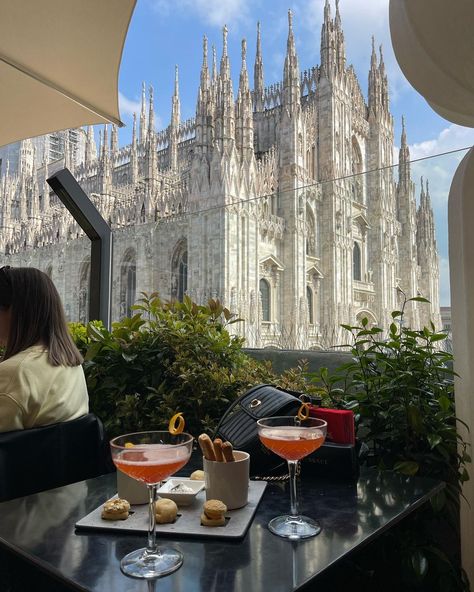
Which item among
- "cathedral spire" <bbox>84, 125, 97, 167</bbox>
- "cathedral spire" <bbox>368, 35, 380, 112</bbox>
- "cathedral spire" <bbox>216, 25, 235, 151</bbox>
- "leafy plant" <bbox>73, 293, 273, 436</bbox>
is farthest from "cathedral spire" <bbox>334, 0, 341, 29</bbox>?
"leafy plant" <bbox>73, 293, 273, 436</bbox>

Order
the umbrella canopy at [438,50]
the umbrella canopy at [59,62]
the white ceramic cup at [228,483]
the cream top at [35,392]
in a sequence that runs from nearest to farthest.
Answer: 1. the white ceramic cup at [228,483]
2. the cream top at [35,392]
3. the umbrella canopy at [438,50]
4. the umbrella canopy at [59,62]

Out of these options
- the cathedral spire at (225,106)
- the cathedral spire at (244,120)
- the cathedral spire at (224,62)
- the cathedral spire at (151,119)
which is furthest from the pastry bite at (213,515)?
the cathedral spire at (151,119)

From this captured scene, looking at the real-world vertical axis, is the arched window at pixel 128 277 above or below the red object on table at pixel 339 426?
above

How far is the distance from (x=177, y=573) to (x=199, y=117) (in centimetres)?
1769

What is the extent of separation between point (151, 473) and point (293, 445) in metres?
0.34

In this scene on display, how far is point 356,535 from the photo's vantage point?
1016mm

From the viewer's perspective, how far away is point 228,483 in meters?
1.16

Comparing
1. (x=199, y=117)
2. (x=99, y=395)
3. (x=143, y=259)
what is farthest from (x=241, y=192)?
(x=99, y=395)

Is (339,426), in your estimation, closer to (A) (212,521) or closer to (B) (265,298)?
(A) (212,521)

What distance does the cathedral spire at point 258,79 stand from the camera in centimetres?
2278

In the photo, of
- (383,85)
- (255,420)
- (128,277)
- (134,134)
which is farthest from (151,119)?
(255,420)

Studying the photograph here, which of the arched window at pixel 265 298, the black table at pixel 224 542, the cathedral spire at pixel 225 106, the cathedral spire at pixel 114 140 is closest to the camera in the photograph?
the black table at pixel 224 542

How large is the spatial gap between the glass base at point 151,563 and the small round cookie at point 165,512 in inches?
4.6

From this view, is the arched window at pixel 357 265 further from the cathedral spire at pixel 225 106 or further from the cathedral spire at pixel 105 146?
the cathedral spire at pixel 105 146
